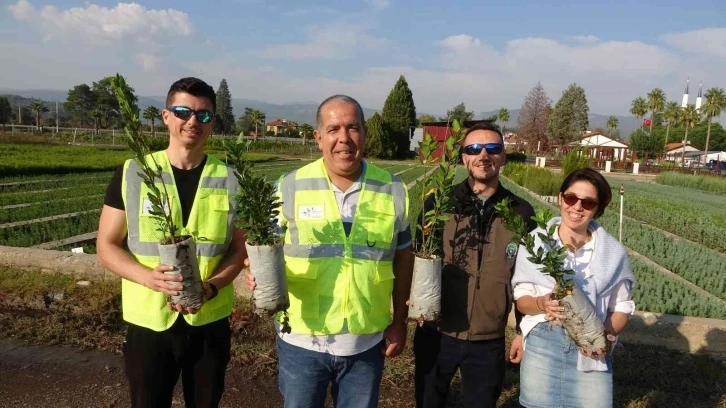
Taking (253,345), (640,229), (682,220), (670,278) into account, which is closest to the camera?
(253,345)

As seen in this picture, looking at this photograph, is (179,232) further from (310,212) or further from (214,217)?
(310,212)

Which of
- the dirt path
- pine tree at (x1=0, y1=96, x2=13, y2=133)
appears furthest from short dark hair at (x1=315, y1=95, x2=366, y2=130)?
pine tree at (x1=0, y1=96, x2=13, y2=133)

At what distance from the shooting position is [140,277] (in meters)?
2.31

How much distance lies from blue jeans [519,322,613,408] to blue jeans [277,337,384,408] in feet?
2.53

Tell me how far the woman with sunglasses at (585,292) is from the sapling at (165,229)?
5.09 feet

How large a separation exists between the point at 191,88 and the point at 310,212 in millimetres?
903

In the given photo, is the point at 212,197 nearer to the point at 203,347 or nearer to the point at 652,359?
the point at 203,347

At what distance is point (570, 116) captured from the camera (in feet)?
222

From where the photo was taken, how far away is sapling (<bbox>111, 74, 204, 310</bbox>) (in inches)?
81.4

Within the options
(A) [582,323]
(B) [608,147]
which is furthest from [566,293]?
(B) [608,147]

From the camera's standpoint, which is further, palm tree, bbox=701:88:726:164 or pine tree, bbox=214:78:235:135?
pine tree, bbox=214:78:235:135

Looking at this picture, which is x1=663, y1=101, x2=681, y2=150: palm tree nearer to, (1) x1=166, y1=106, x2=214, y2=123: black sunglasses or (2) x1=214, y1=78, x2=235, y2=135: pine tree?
(2) x1=214, y1=78, x2=235, y2=135: pine tree

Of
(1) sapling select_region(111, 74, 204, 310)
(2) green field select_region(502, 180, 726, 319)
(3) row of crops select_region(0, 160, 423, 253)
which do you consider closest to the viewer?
(1) sapling select_region(111, 74, 204, 310)

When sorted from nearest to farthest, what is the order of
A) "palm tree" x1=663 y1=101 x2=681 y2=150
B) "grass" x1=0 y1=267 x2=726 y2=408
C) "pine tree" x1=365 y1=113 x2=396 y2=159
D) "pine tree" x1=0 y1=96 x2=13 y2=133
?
"grass" x1=0 y1=267 x2=726 y2=408 < "pine tree" x1=365 y1=113 x2=396 y2=159 < "pine tree" x1=0 y1=96 x2=13 y2=133 < "palm tree" x1=663 y1=101 x2=681 y2=150
